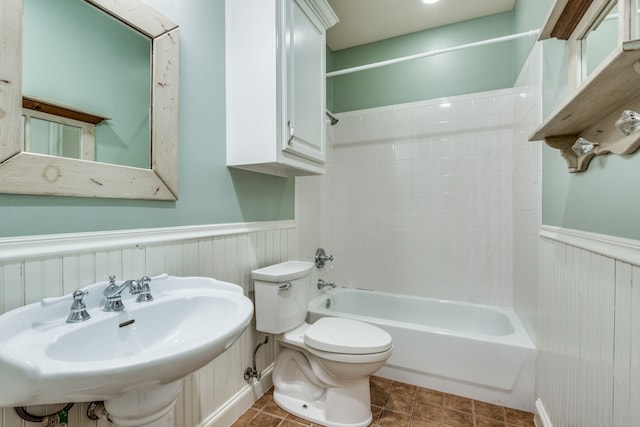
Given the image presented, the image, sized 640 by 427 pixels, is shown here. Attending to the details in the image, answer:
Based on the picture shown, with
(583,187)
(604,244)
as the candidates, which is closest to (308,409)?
(604,244)

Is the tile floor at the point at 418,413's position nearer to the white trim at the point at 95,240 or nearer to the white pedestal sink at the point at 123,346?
the white pedestal sink at the point at 123,346

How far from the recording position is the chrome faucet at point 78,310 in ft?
2.73

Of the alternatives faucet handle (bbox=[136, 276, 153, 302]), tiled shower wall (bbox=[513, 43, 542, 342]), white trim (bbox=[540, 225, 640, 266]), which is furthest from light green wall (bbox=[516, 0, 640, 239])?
faucet handle (bbox=[136, 276, 153, 302])

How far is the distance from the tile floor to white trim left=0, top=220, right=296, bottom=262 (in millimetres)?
995

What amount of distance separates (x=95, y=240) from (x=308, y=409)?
132cm

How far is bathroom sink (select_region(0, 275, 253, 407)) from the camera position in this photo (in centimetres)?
57

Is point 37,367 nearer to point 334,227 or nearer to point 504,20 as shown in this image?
point 334,227

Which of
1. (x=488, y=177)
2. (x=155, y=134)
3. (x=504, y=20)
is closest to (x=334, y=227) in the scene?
(x=488, y=177)

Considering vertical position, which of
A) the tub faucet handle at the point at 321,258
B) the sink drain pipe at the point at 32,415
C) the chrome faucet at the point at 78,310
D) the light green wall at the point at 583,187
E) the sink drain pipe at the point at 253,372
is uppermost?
the light green wall at the point at 583,187

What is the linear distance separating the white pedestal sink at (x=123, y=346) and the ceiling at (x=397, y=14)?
221 centimetres

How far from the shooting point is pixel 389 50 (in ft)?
8.55

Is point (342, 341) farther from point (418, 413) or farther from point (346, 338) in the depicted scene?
point (418, 413)

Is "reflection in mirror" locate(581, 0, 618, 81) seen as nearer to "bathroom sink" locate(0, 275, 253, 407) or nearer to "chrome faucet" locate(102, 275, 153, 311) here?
"bathroom sink" locate(0, 275, 253, 407)

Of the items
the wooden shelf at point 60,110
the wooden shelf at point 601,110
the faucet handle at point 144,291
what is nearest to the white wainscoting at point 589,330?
the wooden shelf at point 601,110
